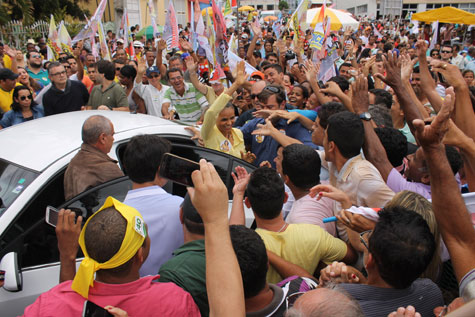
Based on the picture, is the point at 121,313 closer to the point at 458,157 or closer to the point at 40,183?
the point at 40,183

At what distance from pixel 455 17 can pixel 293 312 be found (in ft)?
59.6

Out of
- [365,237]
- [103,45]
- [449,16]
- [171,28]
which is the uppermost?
[449,16]

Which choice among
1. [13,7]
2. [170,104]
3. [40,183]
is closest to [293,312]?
[40,183]

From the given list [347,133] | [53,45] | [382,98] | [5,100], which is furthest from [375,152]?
[53,45]

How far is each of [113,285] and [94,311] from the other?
5.8 inches

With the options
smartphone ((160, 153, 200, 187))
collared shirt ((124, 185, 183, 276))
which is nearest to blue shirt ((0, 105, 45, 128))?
collared shirt ((124, 185, 183, 276))

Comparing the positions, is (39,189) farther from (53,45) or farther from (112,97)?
(53,45)

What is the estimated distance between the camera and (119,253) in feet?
5.65

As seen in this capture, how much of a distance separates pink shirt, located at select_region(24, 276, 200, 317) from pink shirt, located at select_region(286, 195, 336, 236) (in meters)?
1.19

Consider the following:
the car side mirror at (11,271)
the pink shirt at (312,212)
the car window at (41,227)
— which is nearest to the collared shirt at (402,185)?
the pink shirt at (312,212)

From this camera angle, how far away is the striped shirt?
227 inches

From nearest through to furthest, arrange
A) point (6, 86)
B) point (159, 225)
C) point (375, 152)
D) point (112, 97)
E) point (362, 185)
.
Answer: point (159, 225)
point (362, 185)
point (375, 152)
point (112, 97)
point (6, 86)

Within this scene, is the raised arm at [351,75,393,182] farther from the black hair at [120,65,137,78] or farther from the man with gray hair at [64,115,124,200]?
the black hair at [120,65,137,78]

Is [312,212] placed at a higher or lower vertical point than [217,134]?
lower
